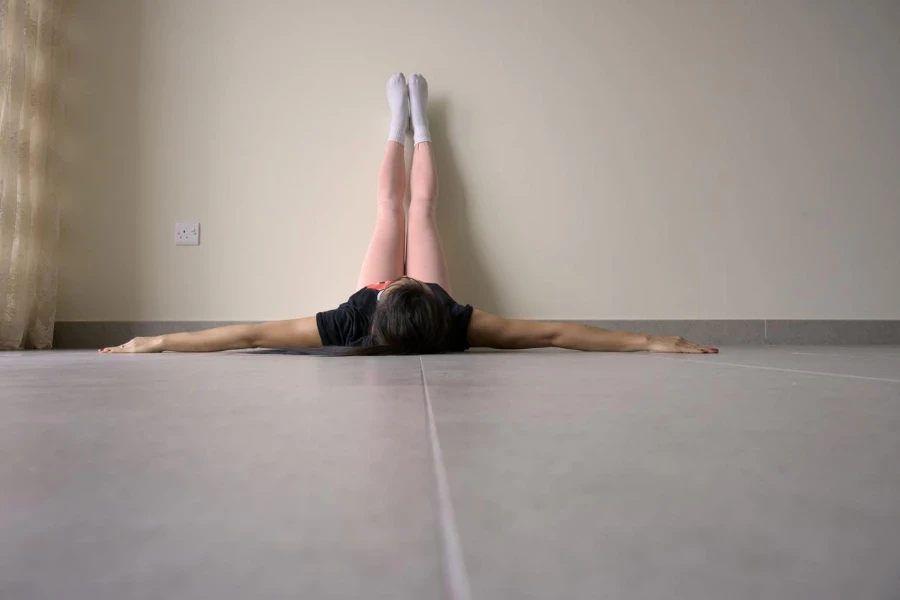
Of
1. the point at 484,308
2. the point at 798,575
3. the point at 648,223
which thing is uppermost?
the point at 648,223

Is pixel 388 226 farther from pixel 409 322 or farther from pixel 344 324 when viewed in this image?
pixel 409 322

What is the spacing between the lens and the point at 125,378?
0.94 metres

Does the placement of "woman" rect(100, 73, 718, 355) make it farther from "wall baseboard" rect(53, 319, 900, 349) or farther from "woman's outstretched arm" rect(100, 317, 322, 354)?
"wall baseboard" rect(53, 319, 900, 349)

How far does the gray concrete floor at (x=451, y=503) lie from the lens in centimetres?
18

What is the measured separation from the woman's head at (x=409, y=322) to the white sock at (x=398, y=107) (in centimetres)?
140

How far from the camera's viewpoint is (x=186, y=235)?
120 inches

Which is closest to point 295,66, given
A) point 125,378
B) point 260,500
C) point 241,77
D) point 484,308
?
point 241,77

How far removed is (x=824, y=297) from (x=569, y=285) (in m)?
1.37

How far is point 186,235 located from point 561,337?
6.66 feet

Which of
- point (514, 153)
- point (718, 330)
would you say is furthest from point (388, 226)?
point (718, 330)

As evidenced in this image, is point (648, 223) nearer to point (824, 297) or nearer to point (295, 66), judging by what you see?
point (824, 297)

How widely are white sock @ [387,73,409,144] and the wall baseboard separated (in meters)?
1.22

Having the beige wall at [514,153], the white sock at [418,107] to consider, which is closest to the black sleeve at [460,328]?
the beige wall at [514,153]

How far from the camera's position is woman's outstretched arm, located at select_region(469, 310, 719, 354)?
1896 mm
